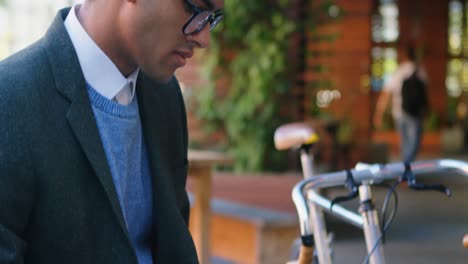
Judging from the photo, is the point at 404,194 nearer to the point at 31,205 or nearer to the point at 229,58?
the point at 229,58

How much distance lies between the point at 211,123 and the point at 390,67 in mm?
9872

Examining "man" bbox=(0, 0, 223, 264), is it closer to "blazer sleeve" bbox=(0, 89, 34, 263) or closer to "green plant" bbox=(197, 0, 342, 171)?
"blazer sleeve" bbox=(0, 89, 34, 263)

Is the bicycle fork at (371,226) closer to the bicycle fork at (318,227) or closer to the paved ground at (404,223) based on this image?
the bicycle fork at (318,227)

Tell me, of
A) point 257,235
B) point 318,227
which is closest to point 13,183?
point 318,227

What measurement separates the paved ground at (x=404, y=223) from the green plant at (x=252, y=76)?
1195mm

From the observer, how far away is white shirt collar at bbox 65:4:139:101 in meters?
1.42

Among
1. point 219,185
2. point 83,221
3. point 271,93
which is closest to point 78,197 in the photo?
point 83,221

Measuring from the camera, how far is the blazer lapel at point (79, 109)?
4.39ft

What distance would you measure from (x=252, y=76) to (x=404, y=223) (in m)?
2.86

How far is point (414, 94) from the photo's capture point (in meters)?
8.93

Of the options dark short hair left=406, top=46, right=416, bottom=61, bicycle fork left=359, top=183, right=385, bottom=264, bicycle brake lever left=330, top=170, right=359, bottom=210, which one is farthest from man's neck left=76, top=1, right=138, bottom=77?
dark short hair left=406, top=46, right=416, bottom=61

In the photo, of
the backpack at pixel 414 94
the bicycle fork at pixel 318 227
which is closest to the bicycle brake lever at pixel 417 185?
the bicycle fork at pixel 318 227

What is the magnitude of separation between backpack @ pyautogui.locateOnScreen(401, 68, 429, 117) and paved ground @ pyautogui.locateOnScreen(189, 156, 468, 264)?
0.94m

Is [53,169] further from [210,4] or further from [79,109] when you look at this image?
[210,4]
